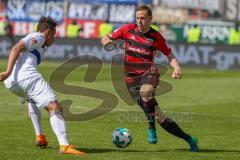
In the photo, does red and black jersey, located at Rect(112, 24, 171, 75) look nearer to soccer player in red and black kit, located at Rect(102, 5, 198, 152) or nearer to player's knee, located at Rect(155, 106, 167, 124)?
soccer player in red and black kit, located at Rect(102, 5, 198, 152)

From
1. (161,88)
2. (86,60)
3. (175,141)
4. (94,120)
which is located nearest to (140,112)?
(94,120)

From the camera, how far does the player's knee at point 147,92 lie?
11.5 metres

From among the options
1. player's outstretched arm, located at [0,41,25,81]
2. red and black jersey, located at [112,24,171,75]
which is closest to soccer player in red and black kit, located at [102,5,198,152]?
red and black jersey, located at [112,24,171,75]

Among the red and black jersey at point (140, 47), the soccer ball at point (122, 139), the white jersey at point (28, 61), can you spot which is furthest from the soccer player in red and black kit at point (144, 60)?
the white jersey at point (28, 61)

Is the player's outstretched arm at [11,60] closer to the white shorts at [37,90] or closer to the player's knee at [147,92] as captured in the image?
the white shorts at [37,90]

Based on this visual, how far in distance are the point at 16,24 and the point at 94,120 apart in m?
38.8

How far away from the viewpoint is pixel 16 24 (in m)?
53.2

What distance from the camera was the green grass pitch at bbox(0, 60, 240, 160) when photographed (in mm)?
10688

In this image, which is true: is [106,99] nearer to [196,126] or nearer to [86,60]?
[196,126]

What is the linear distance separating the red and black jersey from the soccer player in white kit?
147cm

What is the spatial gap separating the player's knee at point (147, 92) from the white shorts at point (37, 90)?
171cm

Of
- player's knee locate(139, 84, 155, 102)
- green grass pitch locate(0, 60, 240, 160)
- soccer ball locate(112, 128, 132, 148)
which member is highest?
player's knee locate(139, 84, 155, 102)

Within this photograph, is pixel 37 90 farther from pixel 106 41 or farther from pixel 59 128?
pixel 106 41

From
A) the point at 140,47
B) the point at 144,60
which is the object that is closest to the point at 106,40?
the point at 140,47
